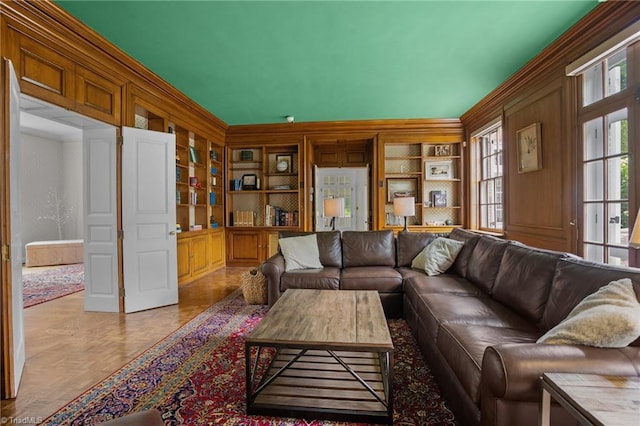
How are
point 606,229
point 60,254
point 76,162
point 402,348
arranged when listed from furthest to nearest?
point 76,162
point 60,254
point 606,229
point 402,348

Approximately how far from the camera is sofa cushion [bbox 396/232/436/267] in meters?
3.78

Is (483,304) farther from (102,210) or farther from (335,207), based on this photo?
(102,210)

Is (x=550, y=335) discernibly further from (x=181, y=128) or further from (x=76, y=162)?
(x=76, y=162)

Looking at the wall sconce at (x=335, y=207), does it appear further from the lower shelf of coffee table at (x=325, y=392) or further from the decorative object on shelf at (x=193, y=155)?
the decorative object on shelf at (x=193, y=155)

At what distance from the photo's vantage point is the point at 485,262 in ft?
8.98

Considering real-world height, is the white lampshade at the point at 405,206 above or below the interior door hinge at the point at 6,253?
above

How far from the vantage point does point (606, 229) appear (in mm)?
2756

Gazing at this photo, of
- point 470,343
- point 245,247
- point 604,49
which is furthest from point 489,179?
point 245,247

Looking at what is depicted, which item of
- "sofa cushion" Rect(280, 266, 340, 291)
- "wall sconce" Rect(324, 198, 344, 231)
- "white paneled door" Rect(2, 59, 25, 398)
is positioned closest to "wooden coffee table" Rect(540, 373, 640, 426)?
"sofa cushion" Rect(280, 266, 340, 291)

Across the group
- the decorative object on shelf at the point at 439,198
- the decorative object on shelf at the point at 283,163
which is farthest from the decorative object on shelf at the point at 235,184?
the decorative object on shelf at the point at 439,198

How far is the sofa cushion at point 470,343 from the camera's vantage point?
1407 mm

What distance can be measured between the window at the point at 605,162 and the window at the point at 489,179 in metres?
1.69

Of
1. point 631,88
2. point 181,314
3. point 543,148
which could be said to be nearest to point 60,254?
point 181,314

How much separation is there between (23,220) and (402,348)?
28.6 feet
